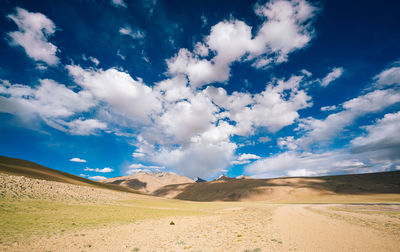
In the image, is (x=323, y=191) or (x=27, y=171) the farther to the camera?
(x=323, y=191)

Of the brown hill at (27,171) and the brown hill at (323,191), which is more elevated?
the brown hill at (27,171)

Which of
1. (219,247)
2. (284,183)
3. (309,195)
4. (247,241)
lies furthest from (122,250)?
(284,183)

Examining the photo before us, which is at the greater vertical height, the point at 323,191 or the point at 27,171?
the point at 27,171

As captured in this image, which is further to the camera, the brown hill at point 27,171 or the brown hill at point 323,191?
the brown hill at point 323,191

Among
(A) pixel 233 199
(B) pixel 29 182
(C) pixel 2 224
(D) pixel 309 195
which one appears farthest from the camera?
(A) pixel 233 199

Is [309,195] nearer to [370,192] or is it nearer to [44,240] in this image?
[370,192]

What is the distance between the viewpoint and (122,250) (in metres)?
9.95

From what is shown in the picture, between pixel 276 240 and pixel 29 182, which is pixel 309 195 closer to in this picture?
pixel 276 240

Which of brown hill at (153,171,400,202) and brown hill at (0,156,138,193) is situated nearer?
brown hill at (0,156,138,193)

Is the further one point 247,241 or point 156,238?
point 156,238

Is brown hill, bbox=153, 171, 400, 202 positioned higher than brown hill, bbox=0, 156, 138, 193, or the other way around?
brown hill, bbox=0, 156, 138, 193

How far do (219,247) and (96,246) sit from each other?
24.5ft

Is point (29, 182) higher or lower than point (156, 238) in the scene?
higher

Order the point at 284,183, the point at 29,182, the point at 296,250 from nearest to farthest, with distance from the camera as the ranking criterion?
the point at 296,250
the point at 29,182
the point at 284,183
